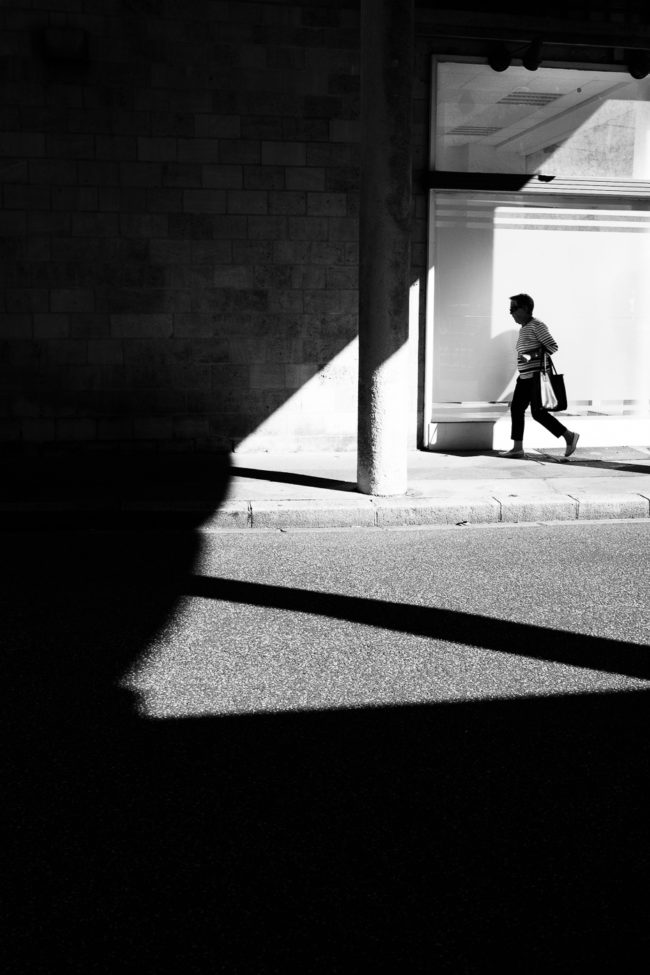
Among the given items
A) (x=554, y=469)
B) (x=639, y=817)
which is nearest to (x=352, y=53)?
(x=554, y=469)

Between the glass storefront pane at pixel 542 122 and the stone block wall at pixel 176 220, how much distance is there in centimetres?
120

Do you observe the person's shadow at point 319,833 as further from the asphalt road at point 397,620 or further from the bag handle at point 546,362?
the bag handle at point 546,362

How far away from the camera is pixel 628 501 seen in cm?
877

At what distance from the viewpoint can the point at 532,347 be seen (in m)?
11.2

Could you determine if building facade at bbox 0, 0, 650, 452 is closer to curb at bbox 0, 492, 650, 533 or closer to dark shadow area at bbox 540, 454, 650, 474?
dark shadow area at bbox 540, 454, 650, 474

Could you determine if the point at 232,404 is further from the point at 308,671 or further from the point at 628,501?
the point at 308,671

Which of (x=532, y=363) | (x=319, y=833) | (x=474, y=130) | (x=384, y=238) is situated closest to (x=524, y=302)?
(x=532, y=363)

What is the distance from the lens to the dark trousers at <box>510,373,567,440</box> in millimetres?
11125

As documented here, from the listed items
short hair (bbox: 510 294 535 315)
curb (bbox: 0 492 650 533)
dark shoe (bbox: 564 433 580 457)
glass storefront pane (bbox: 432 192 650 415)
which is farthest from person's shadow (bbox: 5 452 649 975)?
glass storefront pane (bbox: 432 192 650 415)

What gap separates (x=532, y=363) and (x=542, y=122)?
3098 millimetres

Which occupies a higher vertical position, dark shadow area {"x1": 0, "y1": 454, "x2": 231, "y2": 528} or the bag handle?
the bag handle

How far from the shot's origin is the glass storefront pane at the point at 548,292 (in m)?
12.1

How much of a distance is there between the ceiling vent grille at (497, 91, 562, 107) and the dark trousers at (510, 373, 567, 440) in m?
3.34

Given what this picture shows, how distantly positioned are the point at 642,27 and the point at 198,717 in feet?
34.8
